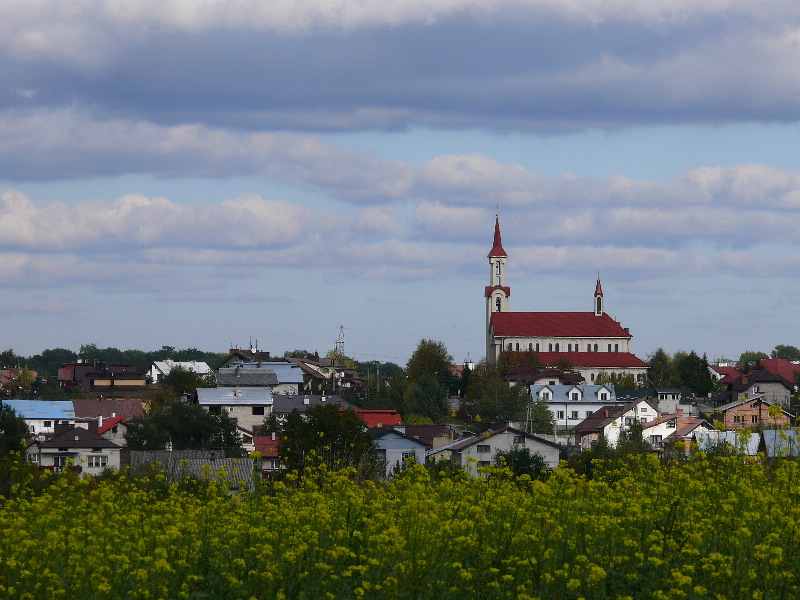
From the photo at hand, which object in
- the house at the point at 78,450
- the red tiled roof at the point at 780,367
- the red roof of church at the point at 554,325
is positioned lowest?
the house at the point at 78,450

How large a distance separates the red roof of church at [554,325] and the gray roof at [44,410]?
58498 millimetres

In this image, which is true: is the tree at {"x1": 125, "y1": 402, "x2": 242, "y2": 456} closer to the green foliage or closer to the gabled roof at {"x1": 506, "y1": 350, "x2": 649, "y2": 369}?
the green foliage

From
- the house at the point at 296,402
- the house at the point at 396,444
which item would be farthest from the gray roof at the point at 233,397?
the house at the point at 396,444

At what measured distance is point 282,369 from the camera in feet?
325

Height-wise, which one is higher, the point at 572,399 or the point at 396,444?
the point at 572,399

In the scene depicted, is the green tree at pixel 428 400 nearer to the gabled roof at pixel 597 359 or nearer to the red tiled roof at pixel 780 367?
the gabled roof at pixel 597 359

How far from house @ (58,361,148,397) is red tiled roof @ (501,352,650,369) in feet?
126

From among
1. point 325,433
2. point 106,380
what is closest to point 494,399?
point 106,380

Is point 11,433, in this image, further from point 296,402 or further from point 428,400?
point 428,400

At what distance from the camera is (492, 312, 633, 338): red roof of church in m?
127

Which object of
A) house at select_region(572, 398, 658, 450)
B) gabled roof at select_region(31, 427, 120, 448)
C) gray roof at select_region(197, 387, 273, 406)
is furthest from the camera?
gray roof at select_region(197, 387, 273, 406)

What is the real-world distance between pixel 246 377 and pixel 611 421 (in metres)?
28.6

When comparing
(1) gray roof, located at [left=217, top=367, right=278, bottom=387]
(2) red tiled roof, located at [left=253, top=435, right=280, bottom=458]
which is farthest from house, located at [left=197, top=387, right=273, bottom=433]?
(1) gray roof, located at [left=217, top=367, right=278, bottom=387]

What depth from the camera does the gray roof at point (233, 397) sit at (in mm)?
73000
